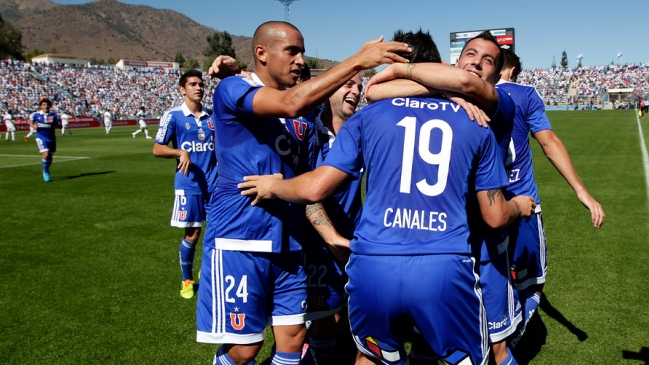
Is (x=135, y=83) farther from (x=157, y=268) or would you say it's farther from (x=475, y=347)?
(x=475, y=347)

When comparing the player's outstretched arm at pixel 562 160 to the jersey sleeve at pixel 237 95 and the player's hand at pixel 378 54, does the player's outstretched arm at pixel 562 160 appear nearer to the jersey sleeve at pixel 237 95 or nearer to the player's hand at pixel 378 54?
the player's hand at pixel 378 54

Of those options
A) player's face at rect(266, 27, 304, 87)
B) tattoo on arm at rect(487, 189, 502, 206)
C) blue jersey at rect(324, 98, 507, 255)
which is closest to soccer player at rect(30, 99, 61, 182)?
player's face at rect(266, 27, 304, 87)

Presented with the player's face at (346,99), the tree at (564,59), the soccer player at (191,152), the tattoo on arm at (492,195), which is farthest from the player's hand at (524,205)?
the tree at (564,59)

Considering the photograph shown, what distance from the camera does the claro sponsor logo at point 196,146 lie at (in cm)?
655

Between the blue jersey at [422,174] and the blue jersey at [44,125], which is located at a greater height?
the blue jersey at [44,125]

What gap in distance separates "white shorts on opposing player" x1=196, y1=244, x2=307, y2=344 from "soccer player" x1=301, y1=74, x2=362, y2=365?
37 cm

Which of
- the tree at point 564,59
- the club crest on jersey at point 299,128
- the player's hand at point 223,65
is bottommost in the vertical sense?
the club crest on jersey at point 299,128

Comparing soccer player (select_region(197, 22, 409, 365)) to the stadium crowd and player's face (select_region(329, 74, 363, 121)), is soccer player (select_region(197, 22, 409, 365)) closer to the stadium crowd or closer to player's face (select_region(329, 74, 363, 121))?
player's face (select_region(329, 74, 363, 121))

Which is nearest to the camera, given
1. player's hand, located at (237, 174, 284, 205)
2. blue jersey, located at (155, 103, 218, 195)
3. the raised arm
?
the raised arm

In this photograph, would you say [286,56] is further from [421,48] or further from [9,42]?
[9,42]

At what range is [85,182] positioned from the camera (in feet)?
49.6

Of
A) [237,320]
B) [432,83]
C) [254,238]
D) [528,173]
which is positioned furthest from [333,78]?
[528,173]

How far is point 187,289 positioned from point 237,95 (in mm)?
3813

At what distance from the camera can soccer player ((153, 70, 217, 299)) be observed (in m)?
6.36
